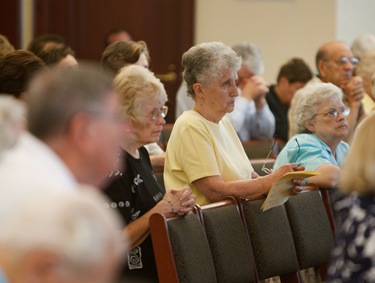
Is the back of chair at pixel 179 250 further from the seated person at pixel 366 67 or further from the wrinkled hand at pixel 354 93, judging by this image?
the seated person at pixel 366 67

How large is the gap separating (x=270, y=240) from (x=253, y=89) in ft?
11.6

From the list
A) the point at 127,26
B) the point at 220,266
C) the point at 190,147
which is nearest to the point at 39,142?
the point at 220,266

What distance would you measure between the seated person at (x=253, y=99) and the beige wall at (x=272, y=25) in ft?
6.12

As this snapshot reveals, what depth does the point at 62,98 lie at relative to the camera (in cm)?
177

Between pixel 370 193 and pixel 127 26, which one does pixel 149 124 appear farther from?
pixel 127 26

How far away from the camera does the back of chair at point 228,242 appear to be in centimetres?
379

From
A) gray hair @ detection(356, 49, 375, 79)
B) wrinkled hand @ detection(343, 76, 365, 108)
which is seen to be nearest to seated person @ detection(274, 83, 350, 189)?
wrinkled hand @ detection(343, 76, 365, 108)

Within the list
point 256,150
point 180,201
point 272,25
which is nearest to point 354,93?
point 256,150

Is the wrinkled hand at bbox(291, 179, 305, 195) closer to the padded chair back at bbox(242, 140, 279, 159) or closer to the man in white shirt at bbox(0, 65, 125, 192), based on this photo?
the padded chair back at bbox(242, 140, 279, 159)

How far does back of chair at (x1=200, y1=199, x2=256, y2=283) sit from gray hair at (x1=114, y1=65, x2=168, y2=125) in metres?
0.50

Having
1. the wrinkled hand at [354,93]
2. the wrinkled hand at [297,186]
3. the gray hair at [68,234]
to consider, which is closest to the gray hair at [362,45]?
the wrinkled hand at [354,93]

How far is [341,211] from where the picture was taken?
9.56 feet

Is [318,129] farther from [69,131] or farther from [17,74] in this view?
[69,131]

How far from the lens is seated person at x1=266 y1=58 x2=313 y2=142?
8133 millimetres
